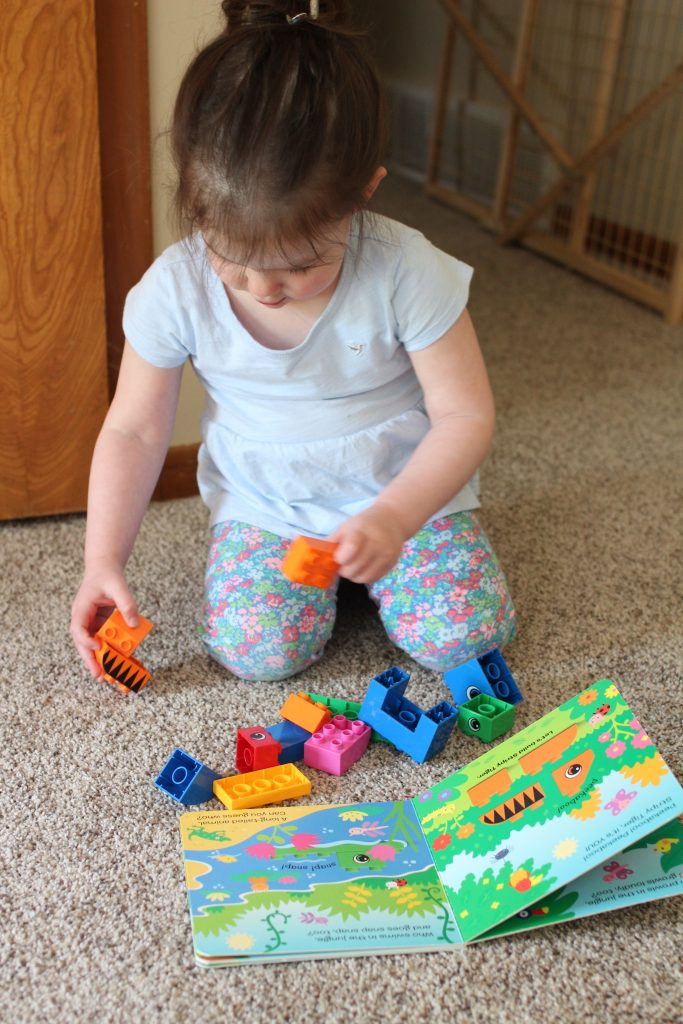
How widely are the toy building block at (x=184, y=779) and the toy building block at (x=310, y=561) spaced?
160 mm

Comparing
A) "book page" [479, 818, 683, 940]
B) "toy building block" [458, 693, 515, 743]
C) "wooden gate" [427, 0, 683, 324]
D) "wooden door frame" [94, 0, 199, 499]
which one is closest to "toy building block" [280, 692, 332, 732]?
"toy building block" [458, 693, 515, 743]

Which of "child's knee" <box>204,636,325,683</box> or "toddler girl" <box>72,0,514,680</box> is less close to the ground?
"toddler girl" <box>72,0,514,680</box>

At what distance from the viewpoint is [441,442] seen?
2.98ft

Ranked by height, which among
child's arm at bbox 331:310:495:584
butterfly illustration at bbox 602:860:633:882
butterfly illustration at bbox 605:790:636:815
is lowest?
butterfly illustration at bbox 602:860:633:882

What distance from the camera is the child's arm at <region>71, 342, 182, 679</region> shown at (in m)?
0.89

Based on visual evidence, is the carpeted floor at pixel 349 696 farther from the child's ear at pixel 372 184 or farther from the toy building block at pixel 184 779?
the child's ear at pixel 372 184

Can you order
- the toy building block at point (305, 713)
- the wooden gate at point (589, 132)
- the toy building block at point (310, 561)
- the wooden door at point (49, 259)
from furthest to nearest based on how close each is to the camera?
the wooden gate at point (589, 132) < the wooden door at point (49, 259) < the toy building block at point (305, 713) < the toy building block at point (310, 561)

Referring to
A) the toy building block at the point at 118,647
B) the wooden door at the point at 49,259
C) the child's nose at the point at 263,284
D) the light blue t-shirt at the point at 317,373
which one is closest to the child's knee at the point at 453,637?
the light blue t-shirt at the point at 317,373

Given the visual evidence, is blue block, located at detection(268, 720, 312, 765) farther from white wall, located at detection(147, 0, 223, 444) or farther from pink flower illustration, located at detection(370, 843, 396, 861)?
white wall, located at detection(147, 0, 223, 444)

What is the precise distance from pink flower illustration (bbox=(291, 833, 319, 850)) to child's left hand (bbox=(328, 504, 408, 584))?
7.1 inches

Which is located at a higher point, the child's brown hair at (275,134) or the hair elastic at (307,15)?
the hair elastic at (307,15)

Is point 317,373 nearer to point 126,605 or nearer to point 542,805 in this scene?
point 126,605

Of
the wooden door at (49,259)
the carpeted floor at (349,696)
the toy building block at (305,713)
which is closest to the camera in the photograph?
the carpeted floor at (349,696)

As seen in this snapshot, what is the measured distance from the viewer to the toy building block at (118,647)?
34.6 inches
